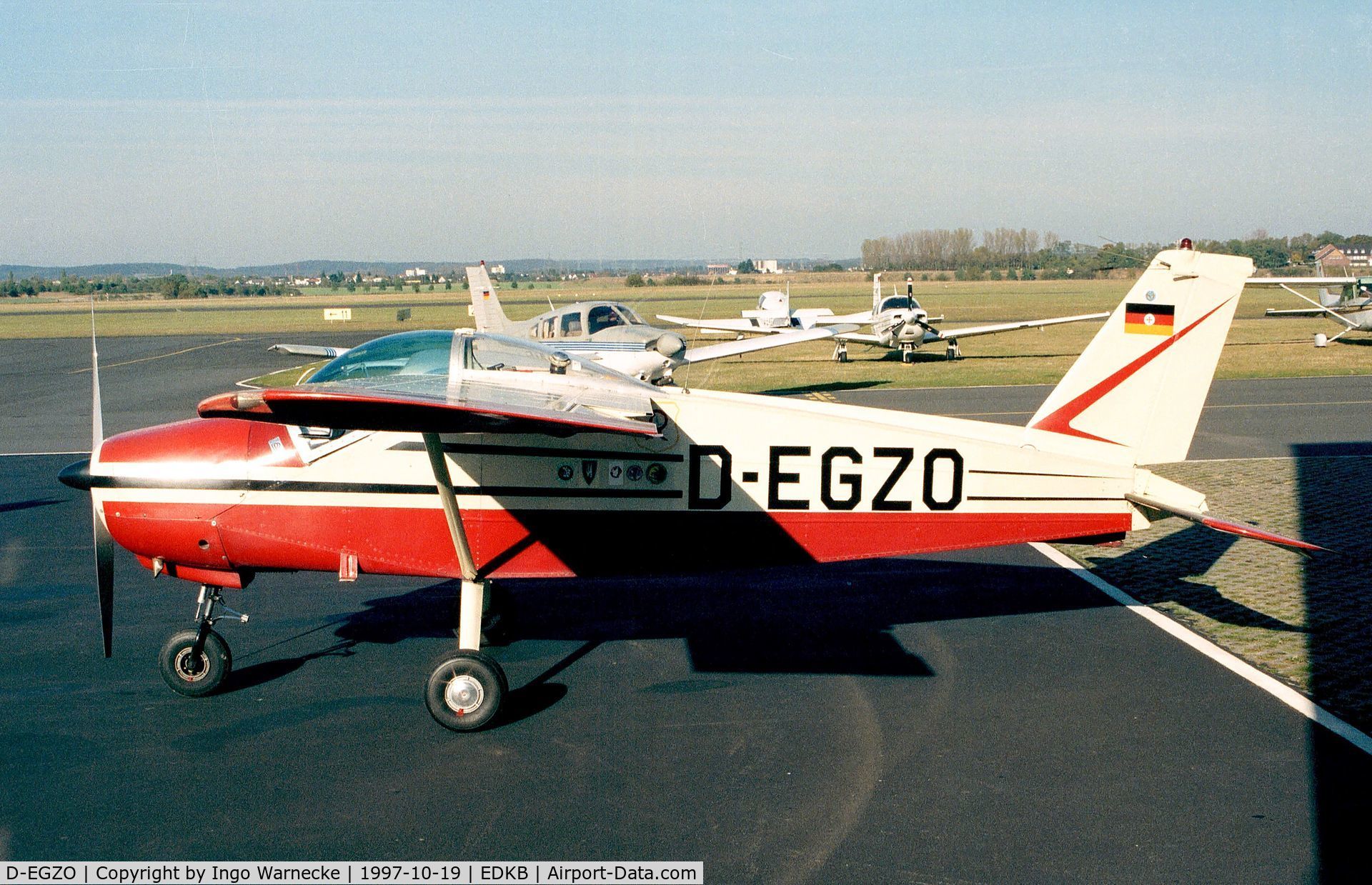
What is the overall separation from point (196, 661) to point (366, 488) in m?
1.89

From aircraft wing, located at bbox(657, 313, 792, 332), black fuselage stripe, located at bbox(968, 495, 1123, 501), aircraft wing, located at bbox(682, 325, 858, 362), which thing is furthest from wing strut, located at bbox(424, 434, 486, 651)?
aircraft wing, located at bbox(657, 313, 792, 332)

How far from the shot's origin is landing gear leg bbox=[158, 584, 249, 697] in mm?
7590

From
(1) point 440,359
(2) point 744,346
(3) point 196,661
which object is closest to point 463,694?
→ (3) point 196,661

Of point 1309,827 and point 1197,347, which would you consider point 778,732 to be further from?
point 1197,347

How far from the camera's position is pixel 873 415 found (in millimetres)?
8203

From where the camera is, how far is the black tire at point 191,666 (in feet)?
24.9

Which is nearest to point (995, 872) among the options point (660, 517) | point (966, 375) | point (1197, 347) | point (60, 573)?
point (660, 517)

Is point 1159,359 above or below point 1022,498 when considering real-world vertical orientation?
above

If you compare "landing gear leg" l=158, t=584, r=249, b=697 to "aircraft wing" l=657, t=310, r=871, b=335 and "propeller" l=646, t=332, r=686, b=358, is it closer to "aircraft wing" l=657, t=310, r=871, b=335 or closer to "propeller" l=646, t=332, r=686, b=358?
"propeller" l=646, t=332, r=686, b=358

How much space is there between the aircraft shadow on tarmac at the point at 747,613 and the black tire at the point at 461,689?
0.28 meters

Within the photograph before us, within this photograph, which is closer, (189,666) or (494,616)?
(189,666)

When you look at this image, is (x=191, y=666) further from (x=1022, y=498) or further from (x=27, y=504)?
(x=27, y=504)

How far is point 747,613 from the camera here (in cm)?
960

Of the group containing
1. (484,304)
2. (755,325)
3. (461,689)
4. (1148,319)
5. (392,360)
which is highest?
(484,304)
